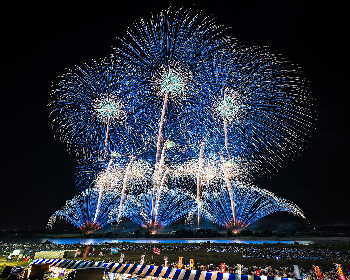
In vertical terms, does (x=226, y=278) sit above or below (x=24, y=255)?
above

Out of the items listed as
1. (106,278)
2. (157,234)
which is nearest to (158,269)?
(106,278)

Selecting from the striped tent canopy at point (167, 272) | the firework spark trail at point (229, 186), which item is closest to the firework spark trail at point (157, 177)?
the firework spark trail at point (229, 186)

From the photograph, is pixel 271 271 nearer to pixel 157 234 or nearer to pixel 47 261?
pixel 47 261

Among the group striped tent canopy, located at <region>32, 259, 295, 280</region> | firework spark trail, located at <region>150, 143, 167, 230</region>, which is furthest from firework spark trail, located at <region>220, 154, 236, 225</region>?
striped tent canopy, located at <region>32, 259, 295, 280</region>

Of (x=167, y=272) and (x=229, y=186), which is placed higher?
(x=229, y=186)

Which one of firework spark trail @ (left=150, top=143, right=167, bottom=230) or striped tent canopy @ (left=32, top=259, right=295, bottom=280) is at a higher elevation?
firework spark trail @ (left=150, top=143, right=167, bottom=230)

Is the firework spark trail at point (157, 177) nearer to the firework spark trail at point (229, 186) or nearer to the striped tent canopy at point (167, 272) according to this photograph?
the firework spark trail at point (229, 186)

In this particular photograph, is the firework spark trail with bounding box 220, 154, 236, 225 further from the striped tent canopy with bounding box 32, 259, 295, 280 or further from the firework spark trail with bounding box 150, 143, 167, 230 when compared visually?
the striped tent canopy with bounding box 32, 259, 295, 280

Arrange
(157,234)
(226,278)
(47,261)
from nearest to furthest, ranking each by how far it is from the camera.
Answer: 1. (226,278)
2. (47,261)
3. (157,234)

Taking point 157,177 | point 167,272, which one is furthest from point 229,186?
point 167,272

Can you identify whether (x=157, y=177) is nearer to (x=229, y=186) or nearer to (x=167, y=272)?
(x=229, y=186)

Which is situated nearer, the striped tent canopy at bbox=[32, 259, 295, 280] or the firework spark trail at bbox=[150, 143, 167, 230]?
the striped tent canopy at bbox=[32, 259, 295, 280]
